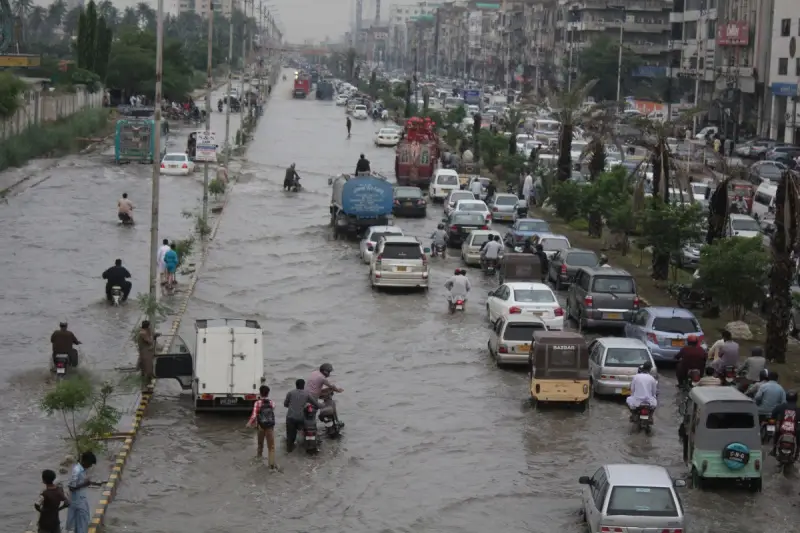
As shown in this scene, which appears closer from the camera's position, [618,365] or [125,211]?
[618,365]

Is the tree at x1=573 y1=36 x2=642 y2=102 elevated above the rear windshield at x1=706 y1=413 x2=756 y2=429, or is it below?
above

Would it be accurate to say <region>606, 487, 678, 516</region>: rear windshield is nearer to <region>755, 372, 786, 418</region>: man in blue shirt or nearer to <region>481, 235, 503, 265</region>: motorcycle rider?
<region>755, 372, 786, 418</region>: man in blue shirt

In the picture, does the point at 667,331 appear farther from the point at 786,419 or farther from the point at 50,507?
the point at 50,507

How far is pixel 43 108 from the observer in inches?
3307

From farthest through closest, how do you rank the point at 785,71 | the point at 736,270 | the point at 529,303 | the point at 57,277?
1. the point at 785,71
2. the point at 57,277
3. the point at 736,270
4. the point at 529,303

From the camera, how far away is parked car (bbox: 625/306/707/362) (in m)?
30.2

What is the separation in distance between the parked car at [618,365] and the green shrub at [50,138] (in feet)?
145

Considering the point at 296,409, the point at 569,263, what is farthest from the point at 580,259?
the point at 296,409

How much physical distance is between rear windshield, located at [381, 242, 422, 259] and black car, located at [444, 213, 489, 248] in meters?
8.83

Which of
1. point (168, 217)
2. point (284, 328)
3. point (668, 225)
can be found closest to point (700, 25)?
point (168, 217)

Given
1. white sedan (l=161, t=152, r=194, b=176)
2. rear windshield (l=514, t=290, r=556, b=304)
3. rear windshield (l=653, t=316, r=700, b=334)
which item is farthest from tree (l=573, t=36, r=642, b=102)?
rear windshield (l=653, t=316, r=700, b=334)

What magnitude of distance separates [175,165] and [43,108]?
728 inches

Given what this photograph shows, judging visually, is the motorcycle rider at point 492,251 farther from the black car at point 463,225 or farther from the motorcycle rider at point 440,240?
the black car at point 463,225

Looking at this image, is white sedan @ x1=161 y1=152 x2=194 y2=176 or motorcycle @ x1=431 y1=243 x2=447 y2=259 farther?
white sedan @ x1=161 y1=152 x2=194 y2=176
